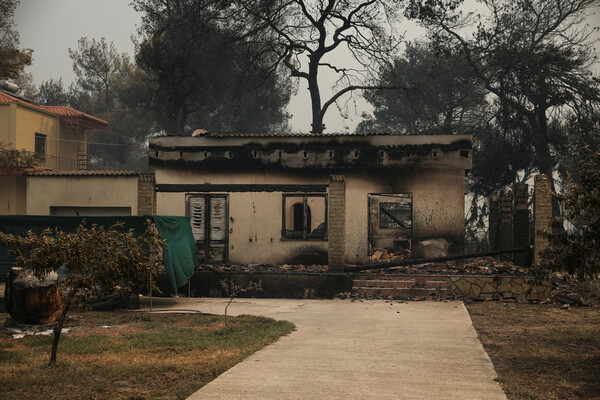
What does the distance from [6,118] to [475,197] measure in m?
26.2

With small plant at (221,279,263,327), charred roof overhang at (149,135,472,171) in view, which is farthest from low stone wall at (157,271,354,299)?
Result: charred roof overhang at (149,135,472,171)

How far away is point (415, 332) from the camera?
1106cm

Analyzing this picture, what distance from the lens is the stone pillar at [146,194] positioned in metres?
18.5

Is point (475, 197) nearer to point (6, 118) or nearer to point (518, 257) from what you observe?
point (518, 257)

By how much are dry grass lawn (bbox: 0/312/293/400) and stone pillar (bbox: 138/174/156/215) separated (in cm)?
596

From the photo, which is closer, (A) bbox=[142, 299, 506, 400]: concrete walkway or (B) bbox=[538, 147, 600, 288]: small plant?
(A) bbox=[142, 299, 506, 400]: concrete walkway

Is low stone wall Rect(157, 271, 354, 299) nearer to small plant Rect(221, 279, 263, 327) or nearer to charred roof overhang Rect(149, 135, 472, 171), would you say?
small plant Rect(221, 279, 263, 327)

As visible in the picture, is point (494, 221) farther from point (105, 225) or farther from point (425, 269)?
point (105, 225)

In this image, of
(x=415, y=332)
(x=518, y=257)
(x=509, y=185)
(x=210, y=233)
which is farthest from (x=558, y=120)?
(x=415, y=332)

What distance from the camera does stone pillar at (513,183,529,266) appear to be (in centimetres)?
2022

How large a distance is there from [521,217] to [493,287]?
183 inches

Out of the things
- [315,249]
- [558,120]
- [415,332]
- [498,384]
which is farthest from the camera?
[558,120]

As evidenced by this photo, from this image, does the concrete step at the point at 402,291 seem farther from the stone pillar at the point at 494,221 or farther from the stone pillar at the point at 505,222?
the stone pillar at the point at 494,221

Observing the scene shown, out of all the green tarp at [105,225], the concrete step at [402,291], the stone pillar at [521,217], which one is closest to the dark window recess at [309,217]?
the concrete step at [402,291]
